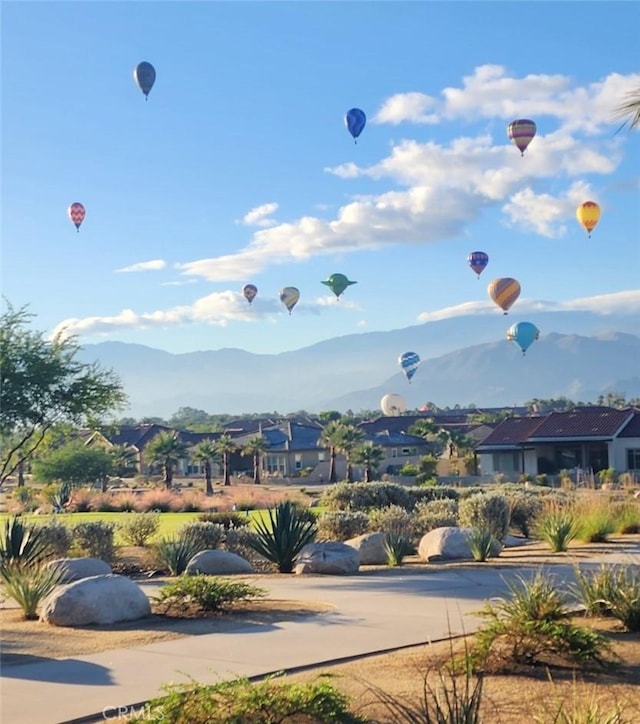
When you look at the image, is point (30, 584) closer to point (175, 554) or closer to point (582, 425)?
point (175, 554)

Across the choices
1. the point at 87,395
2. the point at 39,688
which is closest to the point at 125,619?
the point at 39,688

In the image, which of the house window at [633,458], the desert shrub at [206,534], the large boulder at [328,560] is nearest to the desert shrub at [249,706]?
the large boulder at [328,560]

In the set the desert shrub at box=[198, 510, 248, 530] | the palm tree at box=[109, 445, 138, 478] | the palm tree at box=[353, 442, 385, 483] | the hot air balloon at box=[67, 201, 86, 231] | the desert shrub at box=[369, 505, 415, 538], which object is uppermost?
the hot air balloon at box=[67, 201, 86, 231]

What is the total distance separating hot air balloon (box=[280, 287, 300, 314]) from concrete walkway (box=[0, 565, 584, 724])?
239 ft

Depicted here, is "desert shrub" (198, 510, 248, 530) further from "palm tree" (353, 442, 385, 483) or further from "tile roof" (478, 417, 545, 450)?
"palm tree" (353, 442, 385, 483)

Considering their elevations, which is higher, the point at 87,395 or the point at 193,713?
the point at 87,395

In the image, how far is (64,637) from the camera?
38.9 ft

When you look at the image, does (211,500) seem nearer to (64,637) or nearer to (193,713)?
(64,637)

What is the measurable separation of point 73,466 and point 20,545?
51037 mm

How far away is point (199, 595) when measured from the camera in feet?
43.6

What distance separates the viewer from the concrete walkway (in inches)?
349

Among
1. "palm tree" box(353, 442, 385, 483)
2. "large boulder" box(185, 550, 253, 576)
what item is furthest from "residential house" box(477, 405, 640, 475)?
"large boulder" box(185, 550, 253, 576)

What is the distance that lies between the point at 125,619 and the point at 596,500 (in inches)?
665

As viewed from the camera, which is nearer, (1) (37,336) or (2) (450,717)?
(2) (450,717)
